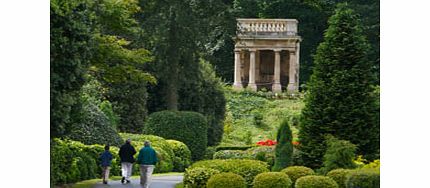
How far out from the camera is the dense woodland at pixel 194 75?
16844 mm

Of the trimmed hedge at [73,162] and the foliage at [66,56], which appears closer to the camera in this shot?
the foliage at [66,56]

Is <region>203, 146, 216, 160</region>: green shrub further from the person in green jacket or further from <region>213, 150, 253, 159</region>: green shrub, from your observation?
the person in green jacket

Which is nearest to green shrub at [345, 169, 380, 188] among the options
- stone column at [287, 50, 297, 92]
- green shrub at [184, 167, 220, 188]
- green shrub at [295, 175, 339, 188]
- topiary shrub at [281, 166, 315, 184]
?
green shrub at [295, 175, 339, 188]

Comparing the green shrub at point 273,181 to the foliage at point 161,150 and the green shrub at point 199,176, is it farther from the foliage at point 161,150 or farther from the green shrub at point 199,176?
the foliage at point 161,150

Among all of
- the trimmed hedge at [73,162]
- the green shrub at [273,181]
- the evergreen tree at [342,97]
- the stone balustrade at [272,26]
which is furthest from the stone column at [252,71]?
the green shrub at [273,181]

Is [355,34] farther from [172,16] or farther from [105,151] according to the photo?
[172,16]

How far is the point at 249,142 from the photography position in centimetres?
3603

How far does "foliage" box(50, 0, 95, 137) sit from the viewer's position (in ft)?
51.4

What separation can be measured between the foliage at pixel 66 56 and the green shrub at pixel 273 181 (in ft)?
13.4

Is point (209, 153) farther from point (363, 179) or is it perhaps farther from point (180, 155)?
point (363, 179)

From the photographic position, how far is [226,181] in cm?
1784

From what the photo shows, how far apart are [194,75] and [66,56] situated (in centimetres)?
1744
